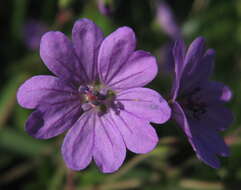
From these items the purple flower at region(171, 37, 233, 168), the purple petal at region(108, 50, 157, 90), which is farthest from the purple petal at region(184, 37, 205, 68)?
the purple petal at region(108, 50, 157, 90)

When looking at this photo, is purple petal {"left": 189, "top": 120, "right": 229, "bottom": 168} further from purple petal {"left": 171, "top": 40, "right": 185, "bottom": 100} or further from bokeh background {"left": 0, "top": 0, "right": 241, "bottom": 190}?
bokeh background {"left": 0, "top": 0, "right": 241, "bottom": 190}

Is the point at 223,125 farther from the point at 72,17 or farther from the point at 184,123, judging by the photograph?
the point at 72,17

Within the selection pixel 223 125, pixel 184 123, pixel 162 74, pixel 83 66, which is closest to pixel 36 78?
pixel 83 66

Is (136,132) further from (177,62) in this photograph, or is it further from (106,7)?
(106,7)

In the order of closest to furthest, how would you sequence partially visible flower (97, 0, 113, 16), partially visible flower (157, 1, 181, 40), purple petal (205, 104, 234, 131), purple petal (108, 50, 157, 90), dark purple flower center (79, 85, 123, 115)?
1. purple petal (108, 50, 157, 90)
2. dark purple flower center (79, 85, 123, 115)
3. purple petal (205, 104, 234, 131)
4. partially visible flower (97, 0, 113, 16)
5. partially visible flower (157, 1, 181, 40)

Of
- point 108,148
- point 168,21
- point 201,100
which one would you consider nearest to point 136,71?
point 108,148

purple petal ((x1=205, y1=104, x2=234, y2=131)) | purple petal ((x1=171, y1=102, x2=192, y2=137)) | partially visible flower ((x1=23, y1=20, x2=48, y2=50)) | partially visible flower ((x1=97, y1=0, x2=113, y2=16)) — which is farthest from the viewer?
partially visible flower ((x1=23, y1=20, x2=48, y2=50))

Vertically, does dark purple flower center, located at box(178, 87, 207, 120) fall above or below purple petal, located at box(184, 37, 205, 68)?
below
